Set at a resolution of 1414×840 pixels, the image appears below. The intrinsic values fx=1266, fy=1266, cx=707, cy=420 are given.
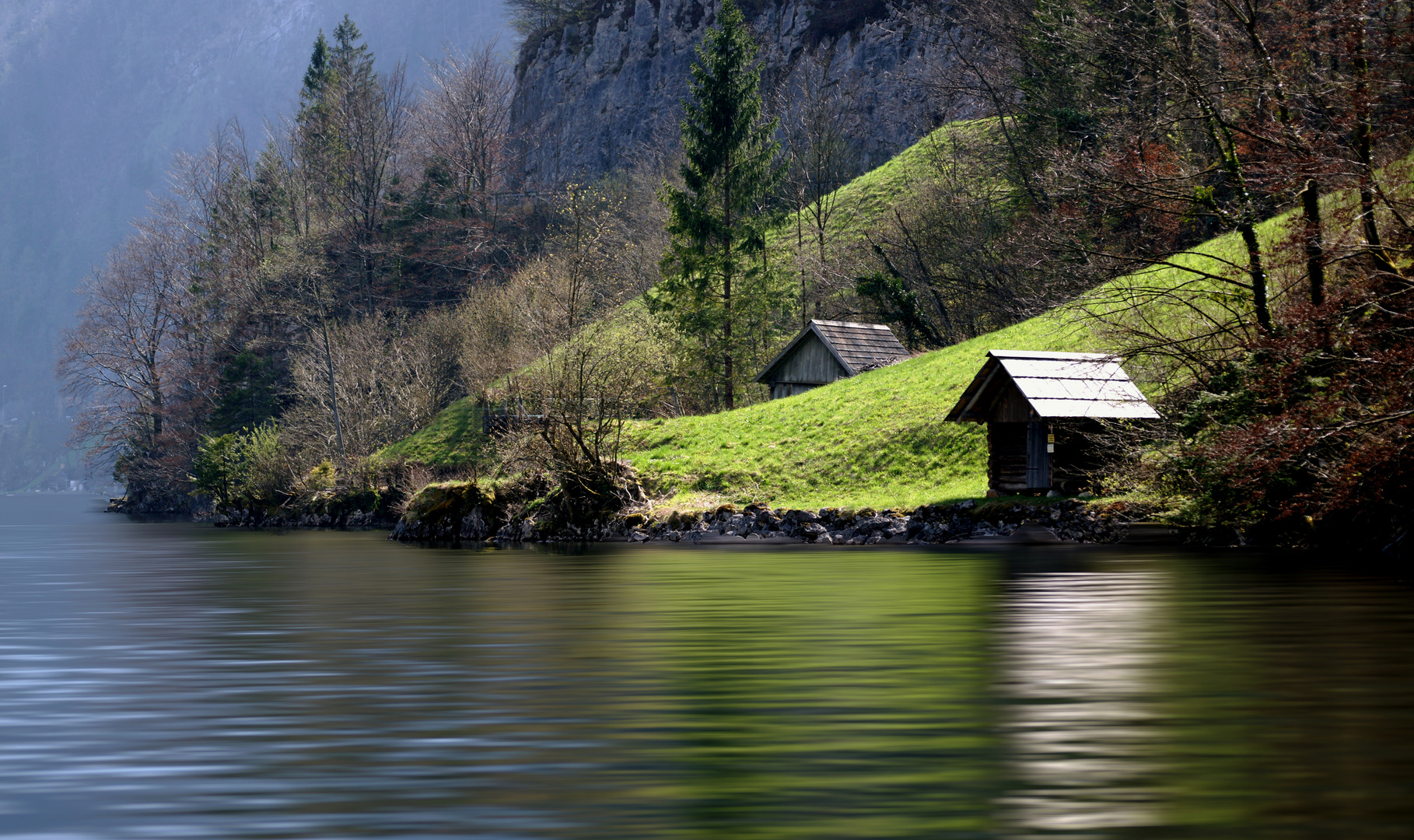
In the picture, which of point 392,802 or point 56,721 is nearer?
point 392,802

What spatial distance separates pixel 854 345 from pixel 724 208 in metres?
12.1

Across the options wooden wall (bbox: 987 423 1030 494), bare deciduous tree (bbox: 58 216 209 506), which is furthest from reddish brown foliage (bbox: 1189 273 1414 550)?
bare deciduous tree (bbox: 58 216 209 506)

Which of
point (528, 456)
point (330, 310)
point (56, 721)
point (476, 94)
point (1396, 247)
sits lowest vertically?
point (56, 721)

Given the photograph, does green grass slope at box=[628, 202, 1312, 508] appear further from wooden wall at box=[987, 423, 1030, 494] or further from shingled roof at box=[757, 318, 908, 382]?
shingled roof at box=[757, 318, 908, 382]

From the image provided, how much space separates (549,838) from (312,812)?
1491 millimetres

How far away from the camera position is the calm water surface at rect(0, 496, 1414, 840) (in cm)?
712

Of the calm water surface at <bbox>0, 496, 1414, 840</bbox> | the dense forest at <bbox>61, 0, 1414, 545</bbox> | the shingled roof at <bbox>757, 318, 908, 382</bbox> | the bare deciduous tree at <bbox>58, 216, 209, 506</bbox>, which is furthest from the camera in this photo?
the bare deciduous tree at <bbox>58, 216, 209, 506</bbox>

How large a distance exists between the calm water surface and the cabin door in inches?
509

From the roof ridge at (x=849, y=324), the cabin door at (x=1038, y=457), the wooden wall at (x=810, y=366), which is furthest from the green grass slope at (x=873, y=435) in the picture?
the roof ridge at (x=849, y=324)

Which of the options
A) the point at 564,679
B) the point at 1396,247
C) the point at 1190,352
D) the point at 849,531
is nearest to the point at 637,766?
the point at 564,679

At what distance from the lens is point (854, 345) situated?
5716 centimetres

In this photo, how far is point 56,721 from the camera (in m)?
9.98

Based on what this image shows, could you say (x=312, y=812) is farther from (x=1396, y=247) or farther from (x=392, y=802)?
(x=1396, y=247)

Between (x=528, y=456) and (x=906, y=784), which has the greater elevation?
(x=528, y=456)
